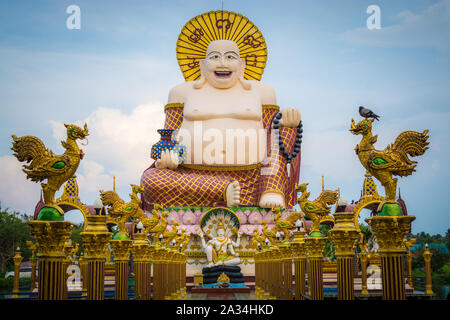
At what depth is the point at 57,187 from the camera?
285 inches

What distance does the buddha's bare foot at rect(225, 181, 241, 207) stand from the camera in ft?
65.3

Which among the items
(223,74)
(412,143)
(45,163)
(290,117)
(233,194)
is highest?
(223,74)

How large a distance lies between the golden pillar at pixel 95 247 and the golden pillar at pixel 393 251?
13.0 feet

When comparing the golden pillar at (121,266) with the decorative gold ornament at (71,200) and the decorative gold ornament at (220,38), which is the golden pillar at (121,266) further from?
the decorative gold ornament at (220,38)

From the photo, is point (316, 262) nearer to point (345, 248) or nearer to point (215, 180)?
point (345, 248)

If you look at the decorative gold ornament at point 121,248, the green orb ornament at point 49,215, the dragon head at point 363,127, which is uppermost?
the dragon head at point 363,127

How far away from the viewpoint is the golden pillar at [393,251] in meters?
6.73

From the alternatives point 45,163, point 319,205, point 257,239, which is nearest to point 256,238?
point 257,239

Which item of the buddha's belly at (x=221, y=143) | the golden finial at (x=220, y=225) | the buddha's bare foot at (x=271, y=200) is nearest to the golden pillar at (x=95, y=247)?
the golden finial at (x=220, y=225)

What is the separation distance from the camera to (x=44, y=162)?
705 centimetres

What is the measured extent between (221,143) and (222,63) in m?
2.98

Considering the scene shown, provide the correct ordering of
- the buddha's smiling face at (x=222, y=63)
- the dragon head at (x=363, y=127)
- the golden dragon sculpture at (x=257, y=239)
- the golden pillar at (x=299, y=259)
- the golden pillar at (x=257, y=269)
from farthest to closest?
the buddha's smiling face at (x=222, y=63), the golden pillar at (x=257, y=269), the golden dragon sculpture at (x=257, y=239), the golden pillar at (x=299, y=259), the dragon head at (x=363, y=127)

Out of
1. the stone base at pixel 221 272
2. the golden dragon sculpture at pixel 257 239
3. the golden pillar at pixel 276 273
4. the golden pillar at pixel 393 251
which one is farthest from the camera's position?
the stone base at pixel 221 272
